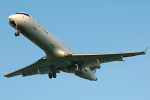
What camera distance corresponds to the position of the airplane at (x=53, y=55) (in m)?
32.2

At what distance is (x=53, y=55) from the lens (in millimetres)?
35156

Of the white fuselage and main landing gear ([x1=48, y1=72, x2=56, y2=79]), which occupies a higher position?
the white fuselage

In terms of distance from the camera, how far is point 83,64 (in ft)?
127

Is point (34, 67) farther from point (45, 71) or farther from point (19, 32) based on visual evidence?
point (19, 32)

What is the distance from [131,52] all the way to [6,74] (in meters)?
22.5

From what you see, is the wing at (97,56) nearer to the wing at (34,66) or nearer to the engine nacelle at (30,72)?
the wing at (34,66)

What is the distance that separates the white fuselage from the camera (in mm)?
31906

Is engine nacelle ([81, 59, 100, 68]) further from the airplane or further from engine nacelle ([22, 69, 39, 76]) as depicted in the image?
engine nacelle ([22, 69, 39, 76])

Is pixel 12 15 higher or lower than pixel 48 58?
higher

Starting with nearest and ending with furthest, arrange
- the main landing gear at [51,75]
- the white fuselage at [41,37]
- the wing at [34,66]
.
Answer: the white fuselage at [41,37] < the wing at [34,66] < the main landing gear at [51,75]

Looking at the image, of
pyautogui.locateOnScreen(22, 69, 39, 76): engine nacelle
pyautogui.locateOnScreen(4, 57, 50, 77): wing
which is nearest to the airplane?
pyautogui.locateOnScreen(4, 57, 50, 77): wing

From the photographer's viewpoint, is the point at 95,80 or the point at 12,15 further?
the point at 95,80

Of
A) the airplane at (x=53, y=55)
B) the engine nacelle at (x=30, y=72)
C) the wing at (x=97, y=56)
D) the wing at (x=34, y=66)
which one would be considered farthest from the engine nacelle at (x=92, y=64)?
the engine nacelle at (x=30, y=72)

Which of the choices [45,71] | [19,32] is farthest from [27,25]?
[45,71]
